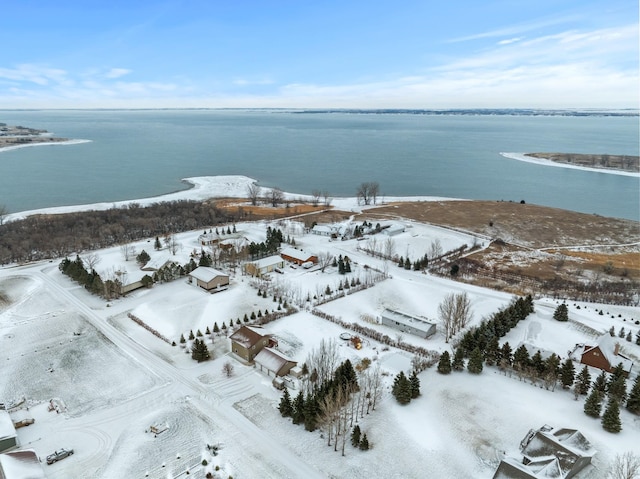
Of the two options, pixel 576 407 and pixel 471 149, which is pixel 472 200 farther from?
pixel 471 149

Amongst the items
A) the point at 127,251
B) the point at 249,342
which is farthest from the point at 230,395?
the point at 127,251

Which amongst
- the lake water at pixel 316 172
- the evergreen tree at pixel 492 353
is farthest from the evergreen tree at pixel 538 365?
the lake water at pixel 316 172

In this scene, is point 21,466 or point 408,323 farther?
point 408,323

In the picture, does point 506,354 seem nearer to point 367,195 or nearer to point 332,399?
point 332,399

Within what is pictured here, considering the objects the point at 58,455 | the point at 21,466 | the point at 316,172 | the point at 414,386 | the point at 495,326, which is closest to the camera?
the point at 21,466

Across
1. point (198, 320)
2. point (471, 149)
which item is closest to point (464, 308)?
point (198, 320)
